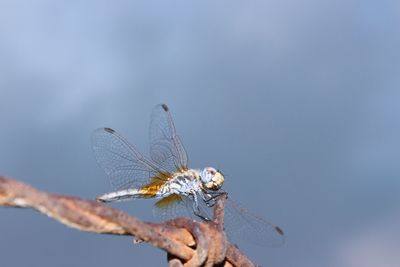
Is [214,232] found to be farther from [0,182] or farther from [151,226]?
[0,182]

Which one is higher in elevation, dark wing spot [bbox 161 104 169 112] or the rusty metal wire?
dark wing spot [bbox 161 104 169 112]

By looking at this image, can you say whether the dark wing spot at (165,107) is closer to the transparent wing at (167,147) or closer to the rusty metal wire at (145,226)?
the transparent wing at (167,147)

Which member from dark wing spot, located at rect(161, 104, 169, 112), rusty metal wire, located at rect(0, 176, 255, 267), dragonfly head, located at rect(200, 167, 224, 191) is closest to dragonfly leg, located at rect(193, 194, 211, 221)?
dragonfly head, located at rect(200, 167, 224, 191)

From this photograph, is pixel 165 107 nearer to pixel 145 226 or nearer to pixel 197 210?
pixel 197 210

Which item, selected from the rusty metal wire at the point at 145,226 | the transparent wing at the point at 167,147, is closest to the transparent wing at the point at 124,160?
the transparent wing at the point at 167,147

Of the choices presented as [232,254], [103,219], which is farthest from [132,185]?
[103,219]

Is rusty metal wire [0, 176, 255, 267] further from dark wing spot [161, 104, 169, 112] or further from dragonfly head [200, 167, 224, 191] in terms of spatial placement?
dark wing spot [161, 104, 169, 112]
